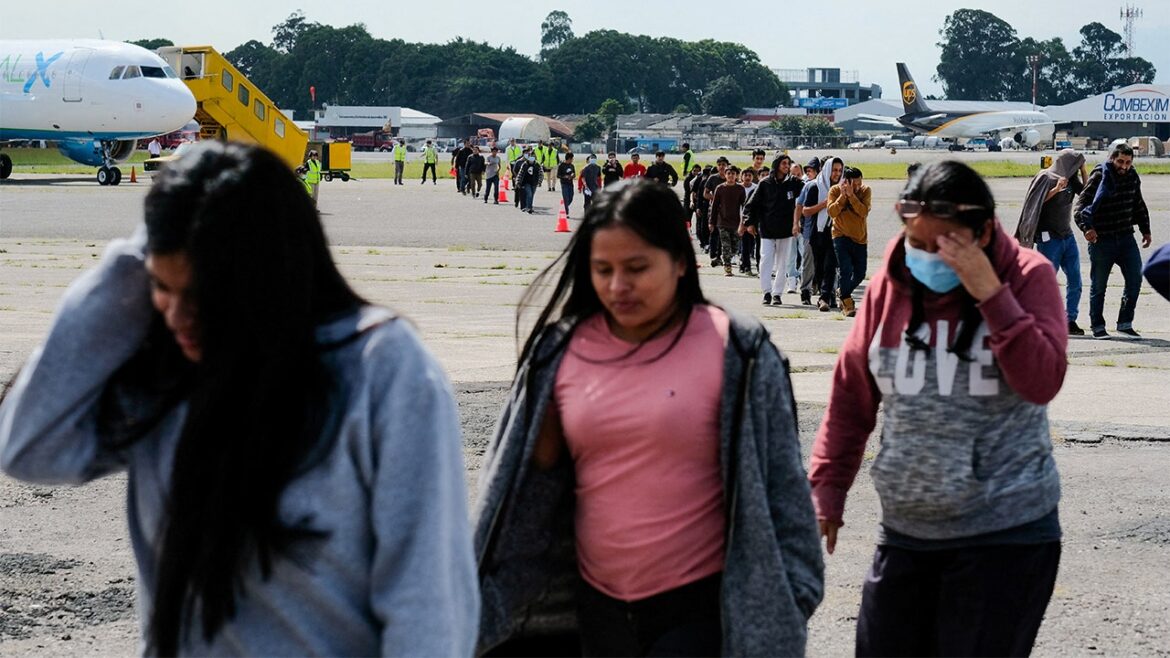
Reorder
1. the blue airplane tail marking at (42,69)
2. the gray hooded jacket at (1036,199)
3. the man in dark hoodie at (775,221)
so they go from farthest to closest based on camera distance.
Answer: the blue airplane tail marking at (42,69), the man in dark hoodie at (775,221), the gray hooded jacket at (1036,199)

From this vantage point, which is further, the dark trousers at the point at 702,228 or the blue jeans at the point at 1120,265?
the dark trousers at the point at 702,228

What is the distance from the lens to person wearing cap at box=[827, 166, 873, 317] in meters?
15.4

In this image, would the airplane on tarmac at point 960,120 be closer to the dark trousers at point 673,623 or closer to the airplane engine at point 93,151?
the airplane engine at point 93,151

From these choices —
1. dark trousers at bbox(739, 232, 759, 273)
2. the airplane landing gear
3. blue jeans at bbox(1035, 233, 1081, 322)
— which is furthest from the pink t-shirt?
the airplane landing gear

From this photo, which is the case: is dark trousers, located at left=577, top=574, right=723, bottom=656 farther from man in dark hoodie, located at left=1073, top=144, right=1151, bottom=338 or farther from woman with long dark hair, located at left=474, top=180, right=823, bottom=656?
man in dark hoodie, located at left=1073, top=144, right=1151, bottom=338

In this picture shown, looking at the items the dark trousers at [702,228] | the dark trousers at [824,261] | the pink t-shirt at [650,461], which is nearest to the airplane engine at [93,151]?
the dark trousers at [702,228]

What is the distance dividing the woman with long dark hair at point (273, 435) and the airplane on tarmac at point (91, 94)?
43.3 metres

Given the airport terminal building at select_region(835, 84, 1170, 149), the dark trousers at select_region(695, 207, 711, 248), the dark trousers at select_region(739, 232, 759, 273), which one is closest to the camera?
the dark trousers at select_region(739, 232, 759, 273)

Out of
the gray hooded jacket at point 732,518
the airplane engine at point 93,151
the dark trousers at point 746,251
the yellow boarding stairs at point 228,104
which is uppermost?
the yellow boarding stairs at point 228,104

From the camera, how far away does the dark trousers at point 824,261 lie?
1601 cm

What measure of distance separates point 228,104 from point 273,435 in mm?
47780

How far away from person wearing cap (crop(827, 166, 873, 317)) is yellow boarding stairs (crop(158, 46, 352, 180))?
34.0 metres

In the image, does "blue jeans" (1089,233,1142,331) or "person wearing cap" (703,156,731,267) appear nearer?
"blue jeans" (1089,233,1142,331)

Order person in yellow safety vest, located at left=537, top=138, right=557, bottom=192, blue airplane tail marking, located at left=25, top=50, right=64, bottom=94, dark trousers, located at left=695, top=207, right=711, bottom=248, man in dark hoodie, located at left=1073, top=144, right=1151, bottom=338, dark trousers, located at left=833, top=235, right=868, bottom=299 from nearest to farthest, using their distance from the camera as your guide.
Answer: man in dark hoodie, located at left=1073, top=144, right=1151, bottom=338, dark trousers, located at left=833, top=235, right=868, bottom=299, dark trousers, located at left=695, top=207, right=711, bottom=248, blue airplane tail marking, located at left=25, top=50, right=64, bottom=94, person in yellow safety vest, located at left=537, top=138, right=557, bottom=192
